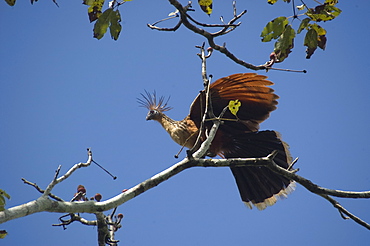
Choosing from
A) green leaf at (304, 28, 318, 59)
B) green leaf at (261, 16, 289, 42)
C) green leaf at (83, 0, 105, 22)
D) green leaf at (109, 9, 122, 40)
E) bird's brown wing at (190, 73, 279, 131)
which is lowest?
green leaf at (304, 28, 318, 59)

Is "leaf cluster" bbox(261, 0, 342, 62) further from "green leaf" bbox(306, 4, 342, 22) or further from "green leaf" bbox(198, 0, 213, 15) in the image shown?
"green leaf" bbox(198, 0, 213, 15)

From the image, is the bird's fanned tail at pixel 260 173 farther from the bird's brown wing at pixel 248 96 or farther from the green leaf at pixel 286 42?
the green leaf at pixel 286 42

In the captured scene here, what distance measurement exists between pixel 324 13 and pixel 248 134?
2774 millimetres

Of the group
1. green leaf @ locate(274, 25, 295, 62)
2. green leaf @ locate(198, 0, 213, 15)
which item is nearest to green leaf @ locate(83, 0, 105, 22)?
green leaf @ locate(198, 0, 213, 15)

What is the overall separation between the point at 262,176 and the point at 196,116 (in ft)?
3.64

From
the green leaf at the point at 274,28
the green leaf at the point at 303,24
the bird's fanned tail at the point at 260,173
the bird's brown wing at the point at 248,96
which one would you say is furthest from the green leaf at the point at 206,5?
the bird's fanned tail at the point at 260,173

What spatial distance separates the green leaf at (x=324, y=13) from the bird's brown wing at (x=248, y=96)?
6.78 ft

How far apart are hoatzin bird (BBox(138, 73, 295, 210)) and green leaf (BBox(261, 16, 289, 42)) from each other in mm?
1989

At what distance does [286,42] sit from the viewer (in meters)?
2.84

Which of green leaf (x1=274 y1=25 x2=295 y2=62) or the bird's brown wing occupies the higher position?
the bird's brown wing

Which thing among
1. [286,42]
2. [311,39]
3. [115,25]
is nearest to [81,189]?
[115,25]

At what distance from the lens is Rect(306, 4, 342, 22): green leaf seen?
266 cm

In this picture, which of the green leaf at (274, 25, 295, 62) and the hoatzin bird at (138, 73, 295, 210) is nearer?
the green leaf at (274, 25, 295, 62)

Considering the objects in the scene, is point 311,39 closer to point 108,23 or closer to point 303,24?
point 303,24
